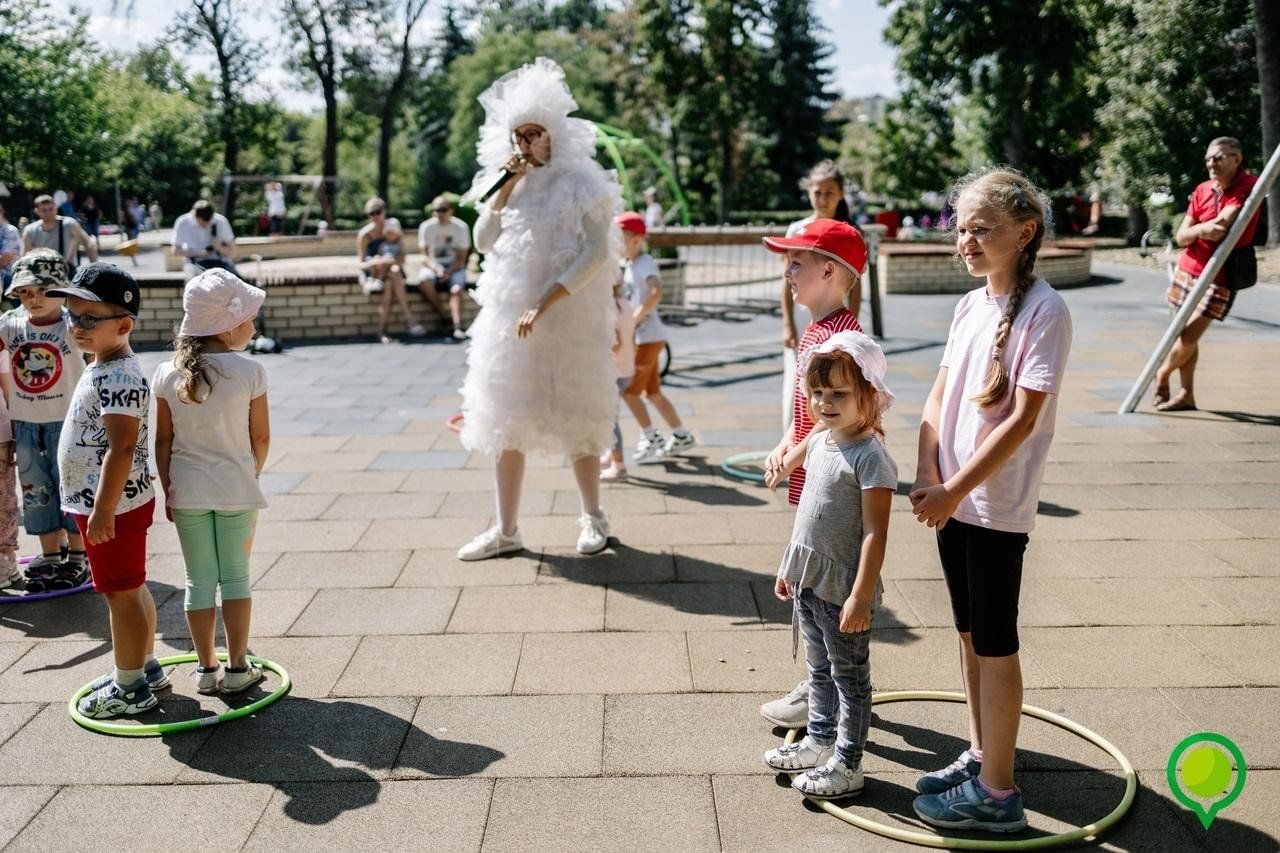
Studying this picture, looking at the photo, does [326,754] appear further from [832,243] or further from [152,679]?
[832,243]

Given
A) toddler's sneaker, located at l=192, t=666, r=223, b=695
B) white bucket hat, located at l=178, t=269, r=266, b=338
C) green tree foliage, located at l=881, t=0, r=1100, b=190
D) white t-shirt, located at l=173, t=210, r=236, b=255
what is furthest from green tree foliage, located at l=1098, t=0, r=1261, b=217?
toddler's sneaker, located at l=192, t=666, r=223, b=695

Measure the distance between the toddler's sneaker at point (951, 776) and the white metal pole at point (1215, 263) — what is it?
5.54m

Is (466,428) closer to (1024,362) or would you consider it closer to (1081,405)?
(1024,362)

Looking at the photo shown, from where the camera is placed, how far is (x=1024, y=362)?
263cm

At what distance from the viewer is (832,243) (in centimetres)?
Result: 331

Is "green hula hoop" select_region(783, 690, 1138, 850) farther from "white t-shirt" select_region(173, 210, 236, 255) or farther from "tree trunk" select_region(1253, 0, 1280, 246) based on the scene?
"tree trunk" select_region(1253, 0, 1280, 246)

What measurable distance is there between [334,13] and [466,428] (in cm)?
3962

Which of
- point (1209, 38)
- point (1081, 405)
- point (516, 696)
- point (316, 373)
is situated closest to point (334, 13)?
point (1209, 38)

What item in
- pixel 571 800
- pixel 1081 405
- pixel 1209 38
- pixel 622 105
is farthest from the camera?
pixel 622 105

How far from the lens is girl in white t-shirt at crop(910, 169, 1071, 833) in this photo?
2.64 metres

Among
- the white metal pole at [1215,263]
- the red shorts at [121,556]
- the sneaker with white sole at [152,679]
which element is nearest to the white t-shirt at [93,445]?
the red shorts at [121,556]

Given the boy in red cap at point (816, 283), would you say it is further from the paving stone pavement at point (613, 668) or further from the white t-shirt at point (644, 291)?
the white t-shirt at point (644, 291)

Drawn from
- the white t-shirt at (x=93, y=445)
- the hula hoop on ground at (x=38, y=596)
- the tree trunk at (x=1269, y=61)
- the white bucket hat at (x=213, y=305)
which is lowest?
the hula hoop on ground at (x=38, y=596)

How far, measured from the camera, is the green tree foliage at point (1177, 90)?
22.5 metres
